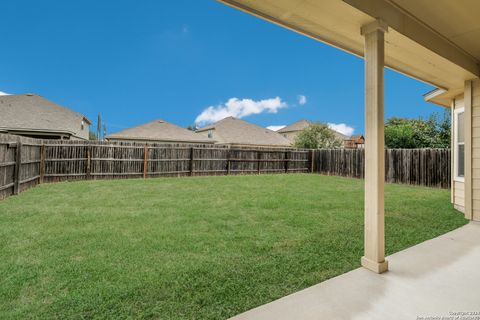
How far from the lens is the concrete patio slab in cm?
169

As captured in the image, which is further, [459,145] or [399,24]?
[459,145]

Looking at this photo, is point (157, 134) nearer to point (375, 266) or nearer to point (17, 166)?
point (17, 166)

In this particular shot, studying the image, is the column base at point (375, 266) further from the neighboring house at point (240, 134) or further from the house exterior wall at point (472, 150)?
→ the neighboring house at point (240, 134)

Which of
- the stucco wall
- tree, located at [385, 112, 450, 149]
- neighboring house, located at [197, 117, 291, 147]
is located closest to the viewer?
the stucco wall

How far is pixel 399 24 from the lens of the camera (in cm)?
247

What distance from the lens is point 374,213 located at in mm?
2338

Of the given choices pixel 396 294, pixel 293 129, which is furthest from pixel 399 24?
pixel 293 129

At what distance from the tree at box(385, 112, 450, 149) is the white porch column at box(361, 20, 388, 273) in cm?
1585

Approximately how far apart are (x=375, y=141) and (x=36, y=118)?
16418 mm

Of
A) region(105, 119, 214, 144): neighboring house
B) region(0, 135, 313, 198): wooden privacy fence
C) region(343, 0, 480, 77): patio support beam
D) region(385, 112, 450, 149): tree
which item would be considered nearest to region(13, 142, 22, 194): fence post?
region(0, 135, 313, 198): wooden privacy fence

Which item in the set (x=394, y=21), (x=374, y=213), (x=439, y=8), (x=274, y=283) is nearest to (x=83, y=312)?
(x=274, y=283)

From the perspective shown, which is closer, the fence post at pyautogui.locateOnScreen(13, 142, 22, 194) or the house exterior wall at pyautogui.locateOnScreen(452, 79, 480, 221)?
the house exterior wall at pyautogui.locateOnScreen(452, 79, 480, 221)

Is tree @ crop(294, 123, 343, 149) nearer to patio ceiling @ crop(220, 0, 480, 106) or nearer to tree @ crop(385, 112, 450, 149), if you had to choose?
tree @ crop(385, 112, 450, 149)

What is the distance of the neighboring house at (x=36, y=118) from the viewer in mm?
12430
